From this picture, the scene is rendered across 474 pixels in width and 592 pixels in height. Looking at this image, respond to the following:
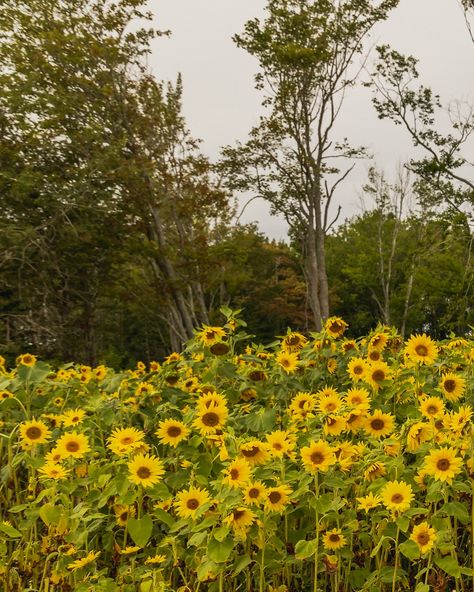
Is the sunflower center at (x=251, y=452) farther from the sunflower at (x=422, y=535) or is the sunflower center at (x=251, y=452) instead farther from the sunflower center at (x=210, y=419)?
the sunflower at (x=422, y=535)

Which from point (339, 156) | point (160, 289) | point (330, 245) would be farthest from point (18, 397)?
point (330, 245)

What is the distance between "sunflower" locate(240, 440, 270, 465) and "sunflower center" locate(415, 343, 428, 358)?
940 millimetres

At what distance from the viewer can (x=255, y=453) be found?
6.26 feet

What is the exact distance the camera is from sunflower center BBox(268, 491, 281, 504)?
5.98 feet

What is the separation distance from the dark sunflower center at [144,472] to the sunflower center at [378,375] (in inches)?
40.0

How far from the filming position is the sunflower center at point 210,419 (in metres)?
2.25

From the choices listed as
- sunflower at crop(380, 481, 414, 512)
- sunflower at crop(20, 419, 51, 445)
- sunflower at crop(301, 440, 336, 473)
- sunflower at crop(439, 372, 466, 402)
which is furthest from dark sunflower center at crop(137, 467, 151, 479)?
sunflower at crop(439, 372, 466, 402)

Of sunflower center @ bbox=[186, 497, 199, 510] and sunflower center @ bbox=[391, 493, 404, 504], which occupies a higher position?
sunflower center @ bbox=[391, 493, 404, 504]

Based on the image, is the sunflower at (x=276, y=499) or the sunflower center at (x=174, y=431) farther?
the sunflower center at (x=174, y=431)

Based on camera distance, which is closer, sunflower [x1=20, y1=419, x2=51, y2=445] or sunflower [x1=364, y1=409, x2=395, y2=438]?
sunflower [x1=364, y1=409, x2=395, y2=438]

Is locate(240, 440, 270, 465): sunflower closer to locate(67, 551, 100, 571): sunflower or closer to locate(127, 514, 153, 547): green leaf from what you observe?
locate(127, 514, 153, 547): green leaf

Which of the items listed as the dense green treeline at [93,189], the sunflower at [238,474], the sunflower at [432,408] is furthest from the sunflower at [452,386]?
the dense green treeline at [93,189]

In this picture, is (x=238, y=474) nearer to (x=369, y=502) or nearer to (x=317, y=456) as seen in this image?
(x=317, y=456)

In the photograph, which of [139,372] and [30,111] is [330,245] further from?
[139,372]
